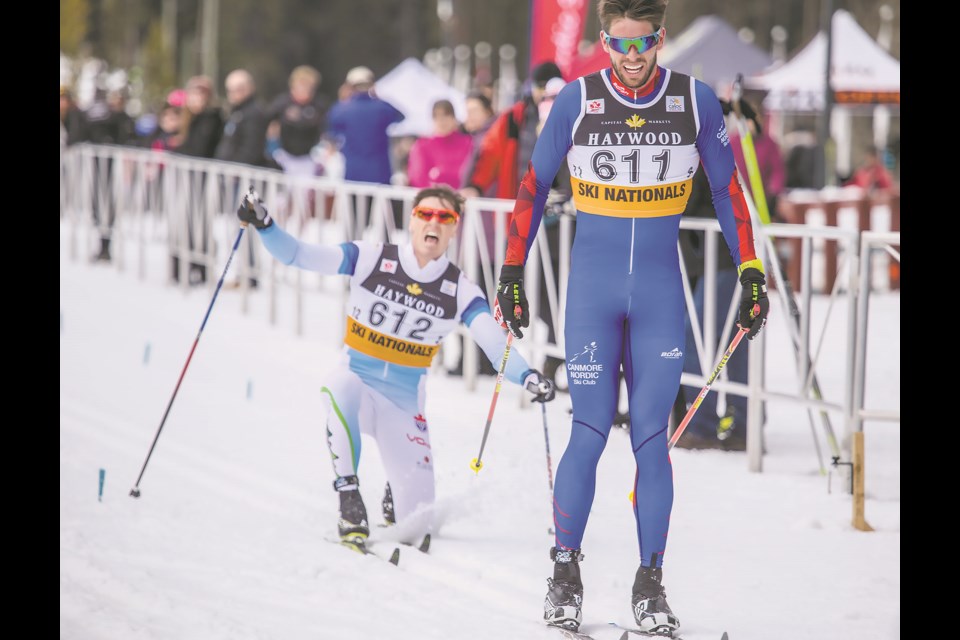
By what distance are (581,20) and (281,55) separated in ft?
147

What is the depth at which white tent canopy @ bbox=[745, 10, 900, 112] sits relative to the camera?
1927cm

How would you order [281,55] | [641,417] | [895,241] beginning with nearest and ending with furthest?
[641,417]
[895,241]
[281,55]

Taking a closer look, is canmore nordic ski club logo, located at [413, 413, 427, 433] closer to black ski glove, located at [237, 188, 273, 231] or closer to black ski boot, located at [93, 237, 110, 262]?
black ski glove, located at [237, 188, 273, 231]

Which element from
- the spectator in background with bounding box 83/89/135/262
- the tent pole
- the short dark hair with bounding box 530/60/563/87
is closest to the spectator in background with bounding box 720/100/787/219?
the short dark hair with bounding box 530/60/563/87

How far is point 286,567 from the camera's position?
541 cm

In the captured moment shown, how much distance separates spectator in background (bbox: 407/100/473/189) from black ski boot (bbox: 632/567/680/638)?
641 centimetres

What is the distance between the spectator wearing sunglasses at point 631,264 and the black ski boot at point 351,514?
47.4 inches

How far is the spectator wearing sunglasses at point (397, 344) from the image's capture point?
582 cm

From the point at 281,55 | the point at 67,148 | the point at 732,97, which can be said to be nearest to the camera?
the point at 732,97

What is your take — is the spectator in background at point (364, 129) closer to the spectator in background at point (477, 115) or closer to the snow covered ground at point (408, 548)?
the spectator in background at point (477, 115)

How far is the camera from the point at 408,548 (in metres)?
5.75

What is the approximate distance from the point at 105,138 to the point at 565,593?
12.6 meters

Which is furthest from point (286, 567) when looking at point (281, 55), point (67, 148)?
point (281, 55)

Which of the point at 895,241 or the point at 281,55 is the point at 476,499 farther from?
the point at 281,55
